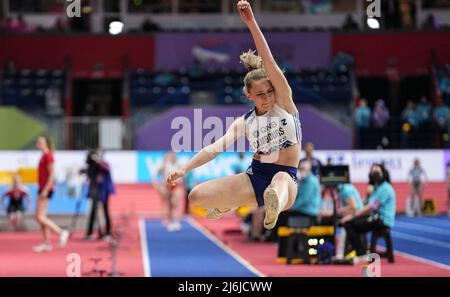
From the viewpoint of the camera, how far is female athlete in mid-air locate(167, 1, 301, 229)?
286 inches

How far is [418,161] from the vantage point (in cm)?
2039

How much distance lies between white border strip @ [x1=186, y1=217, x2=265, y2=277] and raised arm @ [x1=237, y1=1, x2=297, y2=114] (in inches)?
162

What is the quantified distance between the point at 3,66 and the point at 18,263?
579 inches

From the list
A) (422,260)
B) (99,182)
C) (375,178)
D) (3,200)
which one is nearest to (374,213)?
(375,178)

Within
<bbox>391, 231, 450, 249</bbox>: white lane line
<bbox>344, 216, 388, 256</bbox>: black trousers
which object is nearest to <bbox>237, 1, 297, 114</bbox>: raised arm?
<bbox>344, 216, 388, 256</bbox>: black trousers

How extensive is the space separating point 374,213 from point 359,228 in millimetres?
271

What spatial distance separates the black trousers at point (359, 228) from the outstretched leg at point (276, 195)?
16.2 feet

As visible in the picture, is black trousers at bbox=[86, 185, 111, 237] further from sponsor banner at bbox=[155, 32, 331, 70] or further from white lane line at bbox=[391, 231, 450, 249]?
sponsor banner at bbox=[155, 32, 331, 70]

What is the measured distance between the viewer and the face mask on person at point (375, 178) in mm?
11875

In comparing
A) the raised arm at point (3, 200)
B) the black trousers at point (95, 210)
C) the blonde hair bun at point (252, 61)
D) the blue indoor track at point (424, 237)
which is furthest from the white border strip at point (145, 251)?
the blonde hair bun at point (252, 61)

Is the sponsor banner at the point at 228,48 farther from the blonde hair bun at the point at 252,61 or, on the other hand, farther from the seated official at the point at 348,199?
the blonde hair bun at the point at 252,61

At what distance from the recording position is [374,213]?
12.2 metres

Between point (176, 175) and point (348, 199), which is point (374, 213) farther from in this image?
point (176, 175)
